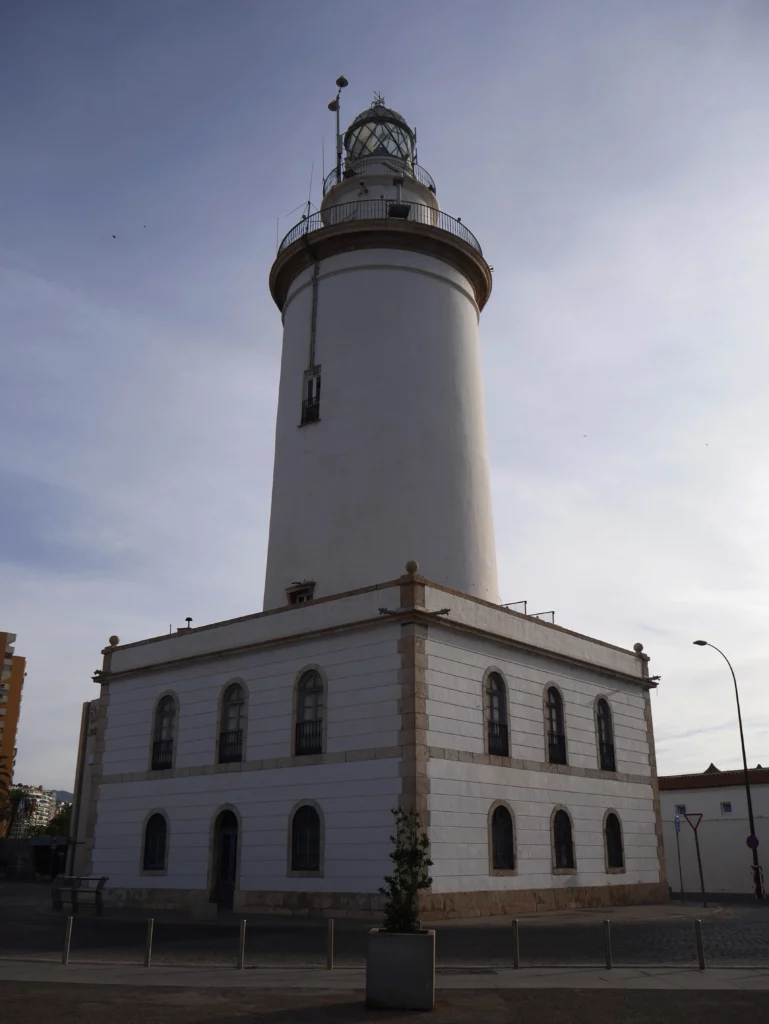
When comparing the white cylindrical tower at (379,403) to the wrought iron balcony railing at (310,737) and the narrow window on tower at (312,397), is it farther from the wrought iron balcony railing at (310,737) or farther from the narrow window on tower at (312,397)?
the wrought iron balcony railing at (310,737)

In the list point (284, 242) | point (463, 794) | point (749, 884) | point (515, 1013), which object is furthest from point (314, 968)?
point (749, 884)

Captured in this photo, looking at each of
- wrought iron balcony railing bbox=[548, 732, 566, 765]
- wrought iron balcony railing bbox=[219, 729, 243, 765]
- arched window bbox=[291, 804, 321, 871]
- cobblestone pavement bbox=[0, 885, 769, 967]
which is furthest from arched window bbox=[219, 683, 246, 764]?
wrought iron balcony railing bbox=[548, 732, 566, 765]

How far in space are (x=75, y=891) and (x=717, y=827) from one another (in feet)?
97.3

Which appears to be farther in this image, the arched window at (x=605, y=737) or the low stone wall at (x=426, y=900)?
the arched window at (x=605, y=737)

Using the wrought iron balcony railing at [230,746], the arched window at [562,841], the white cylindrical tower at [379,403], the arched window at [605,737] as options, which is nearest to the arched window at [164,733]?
the wrought iron balcony railing at [230,746]

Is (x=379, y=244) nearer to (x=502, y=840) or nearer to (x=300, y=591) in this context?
(x=300, y=591)

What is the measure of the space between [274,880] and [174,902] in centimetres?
413

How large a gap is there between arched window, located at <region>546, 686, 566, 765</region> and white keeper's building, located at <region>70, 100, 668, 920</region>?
0.08 m

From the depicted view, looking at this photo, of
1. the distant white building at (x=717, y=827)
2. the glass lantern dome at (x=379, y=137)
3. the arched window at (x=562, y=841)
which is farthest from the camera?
the distant white building at (x=717, y=827)

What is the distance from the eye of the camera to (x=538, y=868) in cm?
2434

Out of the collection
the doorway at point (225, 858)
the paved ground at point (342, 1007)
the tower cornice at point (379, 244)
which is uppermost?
the tower cornice at point (379, 244)

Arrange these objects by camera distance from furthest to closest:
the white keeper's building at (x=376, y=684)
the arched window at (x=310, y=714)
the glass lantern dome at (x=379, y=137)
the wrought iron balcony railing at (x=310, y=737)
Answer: the glass lantern dome at (x=379, y=137), the arched window at (x=310, y=714), the wrought iron balcony railing at (x=310, y=737), the white keeper's building at (x=376, y=684)

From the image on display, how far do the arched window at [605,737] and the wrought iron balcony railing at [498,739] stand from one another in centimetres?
516

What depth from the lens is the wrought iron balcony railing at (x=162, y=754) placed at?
27.6 metres
